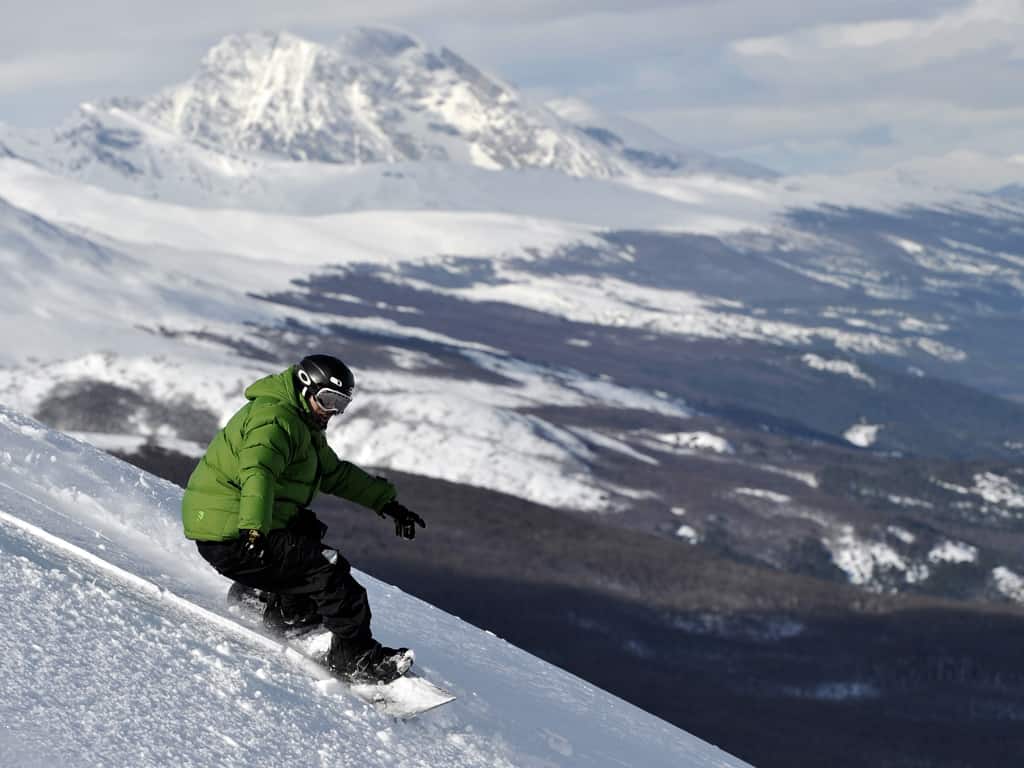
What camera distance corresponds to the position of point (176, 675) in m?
13.6

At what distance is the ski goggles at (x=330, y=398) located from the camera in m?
14.2

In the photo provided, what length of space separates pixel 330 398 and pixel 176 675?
10.2ft

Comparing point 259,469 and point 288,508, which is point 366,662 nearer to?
point 288,508

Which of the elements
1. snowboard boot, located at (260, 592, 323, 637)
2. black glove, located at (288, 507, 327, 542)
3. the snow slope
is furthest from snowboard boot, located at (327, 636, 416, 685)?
black glove, located at (288, 507, 327, 542)

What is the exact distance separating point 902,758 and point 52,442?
515ft

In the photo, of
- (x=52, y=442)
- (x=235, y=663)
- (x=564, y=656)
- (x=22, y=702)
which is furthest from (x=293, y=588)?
(x=564, y=656)

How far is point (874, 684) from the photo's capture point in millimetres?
192500

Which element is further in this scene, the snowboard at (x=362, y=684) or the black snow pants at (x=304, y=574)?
the snowboard at (x=362, y=684)

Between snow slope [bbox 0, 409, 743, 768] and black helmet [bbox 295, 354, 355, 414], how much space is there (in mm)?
2828

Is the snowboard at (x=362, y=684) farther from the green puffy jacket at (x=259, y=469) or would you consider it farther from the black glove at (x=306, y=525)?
the green puffy jacket at (x=259, y=469)

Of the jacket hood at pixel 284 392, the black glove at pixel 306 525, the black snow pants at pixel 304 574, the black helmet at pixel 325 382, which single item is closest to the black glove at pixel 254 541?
the black snow pants at pixel 304 574

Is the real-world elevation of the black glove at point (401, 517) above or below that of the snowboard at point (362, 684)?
above

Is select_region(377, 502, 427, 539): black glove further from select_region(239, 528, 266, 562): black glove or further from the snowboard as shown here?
select_region(239, 528, 266, 562): black glove

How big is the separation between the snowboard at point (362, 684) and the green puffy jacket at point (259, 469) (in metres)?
1.51
